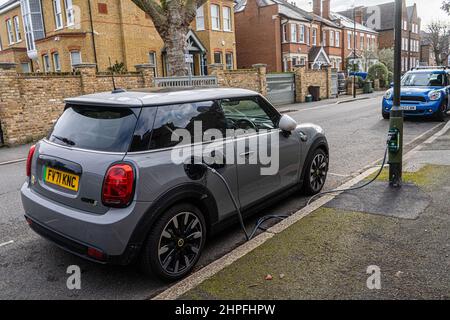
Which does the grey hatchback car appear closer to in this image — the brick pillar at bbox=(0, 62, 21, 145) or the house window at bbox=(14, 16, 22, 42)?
the brick pillar at bbox=(0, 62, 21, 145)

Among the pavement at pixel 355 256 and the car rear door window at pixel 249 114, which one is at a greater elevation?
the car rear door window at pixel 249 114

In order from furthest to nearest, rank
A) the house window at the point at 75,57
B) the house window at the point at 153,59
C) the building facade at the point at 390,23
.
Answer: the building facade at the point at 390,23 → the house window at the point at 153,59 → the house window at the point at 75,57

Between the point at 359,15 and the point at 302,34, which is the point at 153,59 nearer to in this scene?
the point at 302,34

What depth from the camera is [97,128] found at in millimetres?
3396

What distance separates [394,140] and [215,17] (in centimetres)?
2928

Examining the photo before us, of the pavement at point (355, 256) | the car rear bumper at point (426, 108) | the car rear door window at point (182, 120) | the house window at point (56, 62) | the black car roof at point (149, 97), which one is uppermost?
the house window at point (56, 62)

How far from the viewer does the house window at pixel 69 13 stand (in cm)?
2503

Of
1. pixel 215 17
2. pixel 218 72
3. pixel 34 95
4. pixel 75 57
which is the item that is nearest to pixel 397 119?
pixel 34 95

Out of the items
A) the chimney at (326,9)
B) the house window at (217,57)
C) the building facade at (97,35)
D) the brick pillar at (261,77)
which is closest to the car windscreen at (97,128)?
the brick pillar at (261,77)

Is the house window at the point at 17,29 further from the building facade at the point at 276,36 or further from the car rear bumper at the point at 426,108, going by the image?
the car rear bumper at the point at 426,108

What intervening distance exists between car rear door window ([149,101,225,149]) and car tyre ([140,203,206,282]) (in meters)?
0.61

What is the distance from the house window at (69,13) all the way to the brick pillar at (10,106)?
13.8 meters

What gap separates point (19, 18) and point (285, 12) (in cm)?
2538

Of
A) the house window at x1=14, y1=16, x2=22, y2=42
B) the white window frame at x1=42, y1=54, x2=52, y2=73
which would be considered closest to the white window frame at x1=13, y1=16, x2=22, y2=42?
the house window at x1=14, y1=16, x2=22, y2=42
